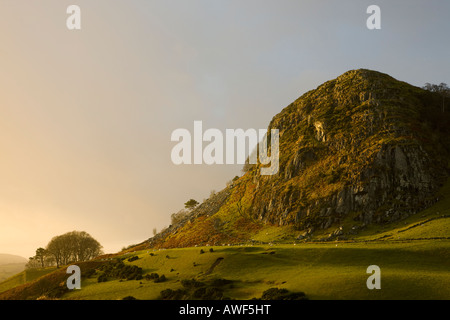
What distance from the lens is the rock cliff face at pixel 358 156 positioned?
9838 centimetres

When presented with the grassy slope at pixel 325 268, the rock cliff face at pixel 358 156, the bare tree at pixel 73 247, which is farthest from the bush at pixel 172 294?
the bare tree at pixel 73 247

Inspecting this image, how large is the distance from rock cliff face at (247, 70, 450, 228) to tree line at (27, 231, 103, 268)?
81.1m

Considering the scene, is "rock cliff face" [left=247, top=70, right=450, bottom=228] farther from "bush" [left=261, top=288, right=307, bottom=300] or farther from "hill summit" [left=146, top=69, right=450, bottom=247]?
"bush" [left=261, top=288, right=307, bottom=300]

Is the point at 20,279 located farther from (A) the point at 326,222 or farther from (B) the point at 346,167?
(B) the point at 346,167

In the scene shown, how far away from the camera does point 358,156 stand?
11275cm

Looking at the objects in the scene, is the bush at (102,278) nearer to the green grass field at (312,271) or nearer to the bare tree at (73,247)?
the green grass field at (312,271)

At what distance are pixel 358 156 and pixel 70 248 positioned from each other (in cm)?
12441

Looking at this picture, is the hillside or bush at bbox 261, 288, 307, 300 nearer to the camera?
bush at bbox 261, 288, 307, 300

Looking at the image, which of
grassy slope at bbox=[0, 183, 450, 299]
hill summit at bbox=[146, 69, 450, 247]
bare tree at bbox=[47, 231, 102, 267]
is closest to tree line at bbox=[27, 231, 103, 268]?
bare tree at bbox=[47, 231, 102, 267]

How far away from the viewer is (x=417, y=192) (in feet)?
318

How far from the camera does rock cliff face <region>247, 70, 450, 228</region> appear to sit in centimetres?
9838

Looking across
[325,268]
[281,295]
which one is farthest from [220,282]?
[325,268]

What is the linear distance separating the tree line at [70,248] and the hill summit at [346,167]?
29.9 meters
